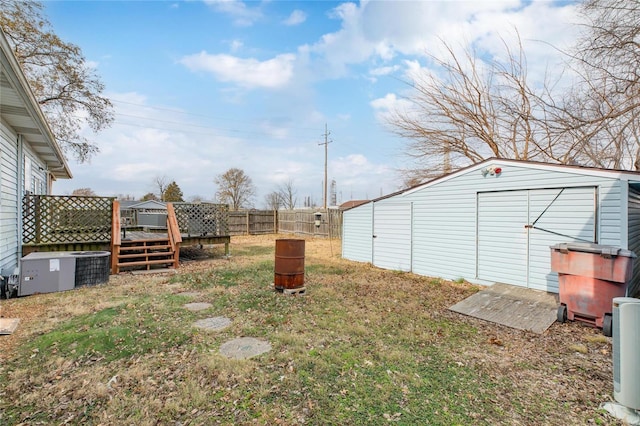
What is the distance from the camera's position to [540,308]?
515cm

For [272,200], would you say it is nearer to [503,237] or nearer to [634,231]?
[503,237]

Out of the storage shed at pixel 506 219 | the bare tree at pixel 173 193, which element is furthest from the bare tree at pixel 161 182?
the storage shed at pixel 506 219

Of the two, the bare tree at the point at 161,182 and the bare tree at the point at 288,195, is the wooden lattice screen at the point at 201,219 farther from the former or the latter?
the bare tree at the point at 161,182

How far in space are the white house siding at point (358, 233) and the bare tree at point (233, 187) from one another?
892 inches

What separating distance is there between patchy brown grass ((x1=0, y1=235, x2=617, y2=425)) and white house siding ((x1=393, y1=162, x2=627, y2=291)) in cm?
229

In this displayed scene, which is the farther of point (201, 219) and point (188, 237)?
point (201, 219)

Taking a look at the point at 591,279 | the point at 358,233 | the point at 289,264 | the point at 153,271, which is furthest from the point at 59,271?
the point at 591,279

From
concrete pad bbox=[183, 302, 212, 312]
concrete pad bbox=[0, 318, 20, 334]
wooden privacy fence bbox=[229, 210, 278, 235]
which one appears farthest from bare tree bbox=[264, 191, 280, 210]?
concrete pad bbox=[0, 318, 20, 334]

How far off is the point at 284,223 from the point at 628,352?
1882cm

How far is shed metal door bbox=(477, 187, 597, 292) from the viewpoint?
5715mm

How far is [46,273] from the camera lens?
5738 millimetres

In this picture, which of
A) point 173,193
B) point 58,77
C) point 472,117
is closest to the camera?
point 472,117

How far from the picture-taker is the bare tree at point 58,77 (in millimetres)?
11461

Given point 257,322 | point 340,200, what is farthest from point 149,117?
point 340,200
